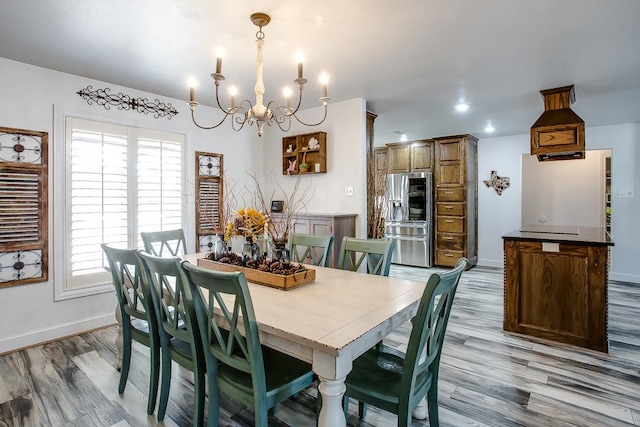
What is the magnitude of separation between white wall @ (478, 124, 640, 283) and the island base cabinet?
285 centimetres

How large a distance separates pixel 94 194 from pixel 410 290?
307 centimetres

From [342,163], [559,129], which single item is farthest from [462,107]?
[342,163]

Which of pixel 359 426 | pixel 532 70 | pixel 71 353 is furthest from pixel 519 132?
pixel 71 353

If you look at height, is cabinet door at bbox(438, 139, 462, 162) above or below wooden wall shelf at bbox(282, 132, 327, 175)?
above

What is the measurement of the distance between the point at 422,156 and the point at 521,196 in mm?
1826

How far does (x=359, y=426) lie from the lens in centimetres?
186

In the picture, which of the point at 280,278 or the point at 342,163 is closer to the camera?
the point at 280,278

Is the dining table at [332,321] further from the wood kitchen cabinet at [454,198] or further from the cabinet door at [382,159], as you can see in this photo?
the cabinet door at [382,159]

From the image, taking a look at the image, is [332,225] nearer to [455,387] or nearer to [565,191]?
[455,387]

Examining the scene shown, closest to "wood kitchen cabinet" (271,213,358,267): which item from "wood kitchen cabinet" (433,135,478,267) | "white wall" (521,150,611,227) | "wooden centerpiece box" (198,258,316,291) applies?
"wooden centerpiece box" (198,258,316,291)

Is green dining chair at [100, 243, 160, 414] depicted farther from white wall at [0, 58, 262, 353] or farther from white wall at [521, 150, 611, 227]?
white wall at [521, 150, 611, 227]

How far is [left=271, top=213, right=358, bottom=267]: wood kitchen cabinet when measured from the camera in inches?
144

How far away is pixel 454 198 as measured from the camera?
19.5 feet

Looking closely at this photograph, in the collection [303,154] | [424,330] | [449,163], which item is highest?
[449,163]
